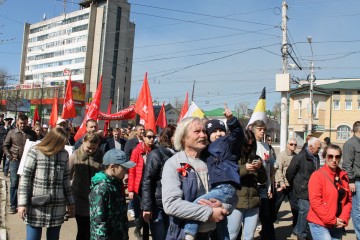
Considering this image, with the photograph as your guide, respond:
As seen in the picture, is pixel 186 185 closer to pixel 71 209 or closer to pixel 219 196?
pixel 219 196

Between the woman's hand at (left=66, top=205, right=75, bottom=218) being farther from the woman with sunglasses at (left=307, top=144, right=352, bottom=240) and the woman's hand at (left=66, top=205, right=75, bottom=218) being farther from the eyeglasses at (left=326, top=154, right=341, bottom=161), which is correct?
the eyeglasses at (left=326, top=154, right=341, bottom=161)

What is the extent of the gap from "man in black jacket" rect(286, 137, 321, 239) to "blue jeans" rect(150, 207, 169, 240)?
102 inches

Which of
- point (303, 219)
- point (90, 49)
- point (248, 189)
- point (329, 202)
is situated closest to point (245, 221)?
point (248, 189)

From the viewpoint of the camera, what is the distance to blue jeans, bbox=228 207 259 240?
447 cm

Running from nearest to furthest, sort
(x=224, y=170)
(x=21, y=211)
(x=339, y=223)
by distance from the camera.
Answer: (x=224, y=170), (x=21, y=211), (x=339, y=223)

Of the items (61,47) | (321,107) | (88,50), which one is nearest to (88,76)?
(88,50)

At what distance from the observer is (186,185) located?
2738 millimetres

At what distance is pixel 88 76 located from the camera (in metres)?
83.8

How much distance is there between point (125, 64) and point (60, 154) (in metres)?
86.5

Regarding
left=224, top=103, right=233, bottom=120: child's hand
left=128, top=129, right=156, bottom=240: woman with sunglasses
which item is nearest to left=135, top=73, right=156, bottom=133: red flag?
left=128, top=129, right=156, bottom=240: woman with sunglasses

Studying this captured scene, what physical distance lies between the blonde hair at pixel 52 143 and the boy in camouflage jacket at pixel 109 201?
0.83 m

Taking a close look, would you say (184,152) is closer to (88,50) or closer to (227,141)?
(227,141)

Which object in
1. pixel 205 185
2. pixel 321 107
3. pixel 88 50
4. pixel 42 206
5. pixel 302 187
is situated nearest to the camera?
pixel 205 185

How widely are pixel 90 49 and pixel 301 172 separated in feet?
272
